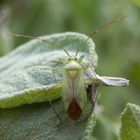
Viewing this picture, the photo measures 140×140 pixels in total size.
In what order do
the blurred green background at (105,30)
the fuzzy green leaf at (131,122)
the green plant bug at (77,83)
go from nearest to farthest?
the fuzzy green leaf at (131,122), the green plant bug at (77,83), the blurred green background at (105,30)

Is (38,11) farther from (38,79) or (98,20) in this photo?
(38,79)

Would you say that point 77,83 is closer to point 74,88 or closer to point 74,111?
point 74,88

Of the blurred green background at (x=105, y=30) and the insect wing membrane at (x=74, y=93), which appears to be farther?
the blurred green background at (x=105, y=30)

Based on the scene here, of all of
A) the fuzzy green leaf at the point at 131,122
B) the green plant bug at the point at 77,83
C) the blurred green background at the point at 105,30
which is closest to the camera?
the fuzzy green leaf at the point at 131,122

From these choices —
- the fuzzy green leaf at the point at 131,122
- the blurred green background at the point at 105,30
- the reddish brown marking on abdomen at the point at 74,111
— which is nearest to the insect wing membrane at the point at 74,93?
the reddish brown marking on abdomen at the point at 74,111

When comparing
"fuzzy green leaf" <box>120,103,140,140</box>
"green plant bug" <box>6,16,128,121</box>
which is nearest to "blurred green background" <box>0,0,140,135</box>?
"green plant bug" <box>6,16,128,121</box>

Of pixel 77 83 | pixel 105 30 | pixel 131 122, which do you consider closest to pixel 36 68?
pixel 77 83

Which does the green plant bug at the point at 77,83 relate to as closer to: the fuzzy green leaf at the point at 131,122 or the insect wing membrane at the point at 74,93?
the insect wing membrane at the point at 74,93
